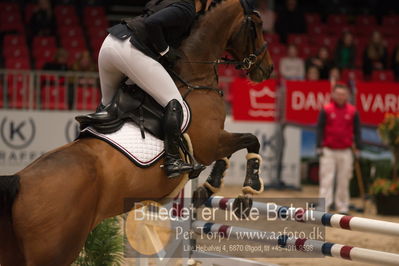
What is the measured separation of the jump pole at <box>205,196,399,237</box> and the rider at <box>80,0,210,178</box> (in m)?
0.85

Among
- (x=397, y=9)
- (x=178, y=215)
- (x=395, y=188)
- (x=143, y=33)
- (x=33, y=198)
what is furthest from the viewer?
(x=397, y=9)

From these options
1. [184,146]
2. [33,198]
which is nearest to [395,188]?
[184,146]

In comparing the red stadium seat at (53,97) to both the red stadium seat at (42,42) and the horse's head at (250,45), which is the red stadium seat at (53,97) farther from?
the horse's head at (250,45)

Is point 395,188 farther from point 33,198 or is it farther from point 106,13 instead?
point 106,13

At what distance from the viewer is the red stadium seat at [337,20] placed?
16.3 m

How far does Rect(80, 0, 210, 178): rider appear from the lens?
172 inches

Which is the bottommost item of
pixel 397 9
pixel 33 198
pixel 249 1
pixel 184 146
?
pixel 33 198

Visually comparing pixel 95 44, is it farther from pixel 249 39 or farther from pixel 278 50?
pixel 249 39

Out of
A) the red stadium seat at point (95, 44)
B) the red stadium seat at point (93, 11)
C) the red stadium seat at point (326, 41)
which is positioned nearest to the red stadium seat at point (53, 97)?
the red stadium seat at point (95, 44)

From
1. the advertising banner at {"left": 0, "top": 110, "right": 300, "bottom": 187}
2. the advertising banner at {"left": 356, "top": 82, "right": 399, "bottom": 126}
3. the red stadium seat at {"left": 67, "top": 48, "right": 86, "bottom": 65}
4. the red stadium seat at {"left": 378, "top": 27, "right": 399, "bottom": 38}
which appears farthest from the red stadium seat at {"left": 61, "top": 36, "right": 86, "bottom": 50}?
the red stadium seat at {"left": 378, "top": 27, "right": 399, "bottom": 38}

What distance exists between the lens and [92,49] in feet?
46.1

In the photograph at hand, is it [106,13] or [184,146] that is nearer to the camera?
[184,146]

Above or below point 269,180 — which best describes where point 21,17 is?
above

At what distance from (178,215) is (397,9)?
1421 cm
